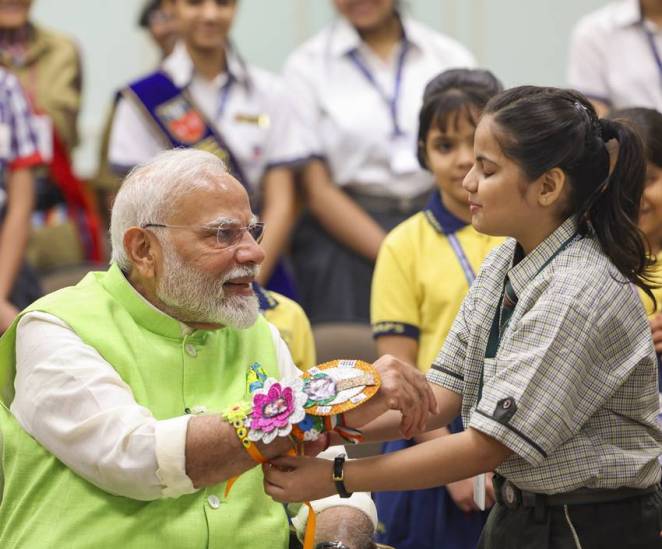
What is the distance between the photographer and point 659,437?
242 centimetres

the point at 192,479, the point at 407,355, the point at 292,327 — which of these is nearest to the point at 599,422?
the point at 192,479

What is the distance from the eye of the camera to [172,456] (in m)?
2.40

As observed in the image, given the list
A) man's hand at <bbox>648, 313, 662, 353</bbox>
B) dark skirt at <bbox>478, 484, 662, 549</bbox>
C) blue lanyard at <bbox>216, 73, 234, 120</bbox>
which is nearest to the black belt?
dark skirt at <bbox>478, 484, 662, 549</bbox>

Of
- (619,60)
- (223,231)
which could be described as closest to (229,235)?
(223,231)

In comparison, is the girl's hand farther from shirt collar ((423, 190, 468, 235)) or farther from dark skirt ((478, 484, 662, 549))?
shirt collar ((423, 190, 468, 235))

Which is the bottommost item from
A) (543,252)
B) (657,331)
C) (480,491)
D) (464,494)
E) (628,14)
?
(464,494)

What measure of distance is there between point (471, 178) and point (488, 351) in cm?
33

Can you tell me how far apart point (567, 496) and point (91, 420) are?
2.93ft

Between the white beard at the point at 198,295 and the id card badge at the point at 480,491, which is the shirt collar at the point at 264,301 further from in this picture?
the id card badge at the point at 480,491

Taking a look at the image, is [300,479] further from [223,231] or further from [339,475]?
[223,231]

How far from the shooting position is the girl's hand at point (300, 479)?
2373mm

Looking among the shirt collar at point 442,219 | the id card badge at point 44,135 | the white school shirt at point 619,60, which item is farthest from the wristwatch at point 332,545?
the white school shirt at point 619,60

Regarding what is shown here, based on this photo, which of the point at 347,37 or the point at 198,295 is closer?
the point at 198,295

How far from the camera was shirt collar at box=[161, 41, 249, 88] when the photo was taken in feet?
15.3
